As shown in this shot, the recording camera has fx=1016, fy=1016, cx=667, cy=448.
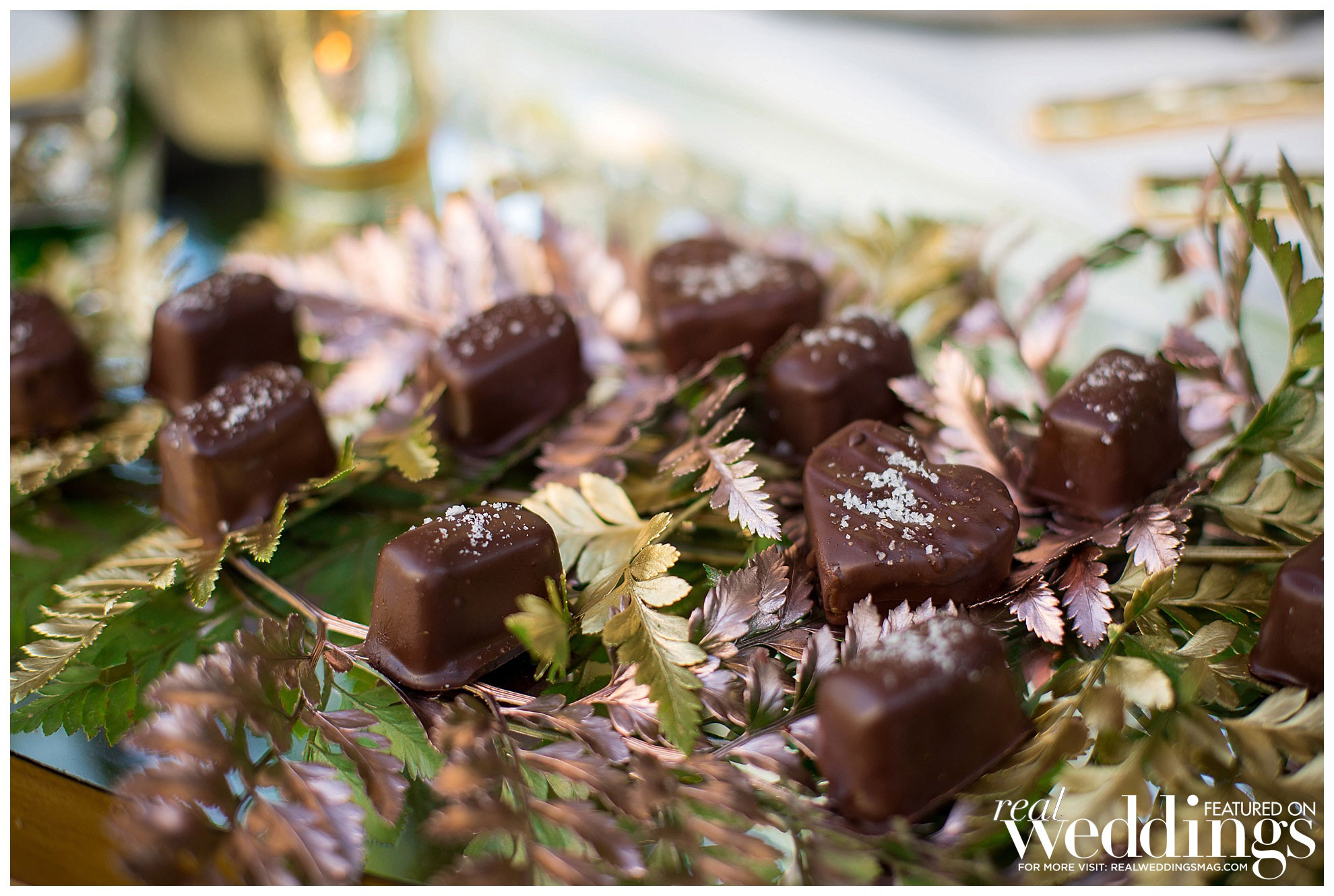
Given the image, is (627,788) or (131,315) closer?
(627,788)

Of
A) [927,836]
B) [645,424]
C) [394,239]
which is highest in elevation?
[394,239]

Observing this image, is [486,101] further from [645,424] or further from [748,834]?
[748,834]

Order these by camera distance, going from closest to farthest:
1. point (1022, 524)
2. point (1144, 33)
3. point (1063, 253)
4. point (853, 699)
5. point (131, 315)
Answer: point (853, 699)
point (1022, 524)
point (131, 315)
point (1063, 253)
point (1144, 33)

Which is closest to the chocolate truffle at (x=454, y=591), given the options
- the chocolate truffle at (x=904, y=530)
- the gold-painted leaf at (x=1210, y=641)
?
the chocolate truffle at (x=904, y=530)

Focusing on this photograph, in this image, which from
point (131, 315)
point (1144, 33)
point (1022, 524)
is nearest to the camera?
point (1022, 524)

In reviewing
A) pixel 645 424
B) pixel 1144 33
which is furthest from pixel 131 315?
pixel 1144 33

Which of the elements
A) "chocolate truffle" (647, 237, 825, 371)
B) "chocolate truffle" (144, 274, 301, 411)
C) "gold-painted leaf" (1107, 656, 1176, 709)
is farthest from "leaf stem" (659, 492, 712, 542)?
"chocolate truffle" (144, 274, 301, 411)

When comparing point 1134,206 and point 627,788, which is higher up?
point 1134,206
